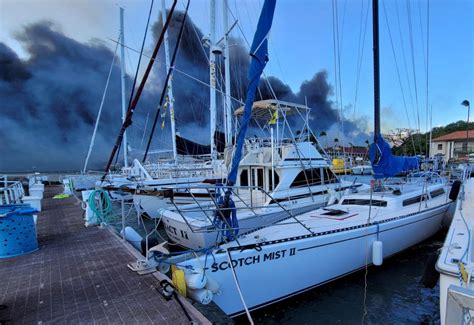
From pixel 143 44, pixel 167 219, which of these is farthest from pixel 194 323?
pixel 143 44

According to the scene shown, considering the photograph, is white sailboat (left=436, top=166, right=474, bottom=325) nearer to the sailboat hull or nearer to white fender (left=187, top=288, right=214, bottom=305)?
the sailboat hull

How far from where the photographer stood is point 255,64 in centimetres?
504

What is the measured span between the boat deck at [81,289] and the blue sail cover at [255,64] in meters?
2.46

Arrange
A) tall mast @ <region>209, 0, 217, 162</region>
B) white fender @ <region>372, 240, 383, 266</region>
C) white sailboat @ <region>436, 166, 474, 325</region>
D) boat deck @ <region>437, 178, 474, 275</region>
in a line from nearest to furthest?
white sailboat @ <region>436, 166, 474, 325</region>
boat deck @ <region>437, 178, 474, 275</region>
white fender @ <region>372, 240, 383, 266</region>
tall mast @ <region>209, 0, 217, 162</region>

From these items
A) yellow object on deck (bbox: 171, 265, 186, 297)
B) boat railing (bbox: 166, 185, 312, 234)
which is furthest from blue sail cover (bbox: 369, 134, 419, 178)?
yellow object on deck (bbox: 171, 265, 186, 297)

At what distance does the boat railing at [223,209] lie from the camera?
4.05 metres

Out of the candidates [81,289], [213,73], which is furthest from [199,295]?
[213,73]

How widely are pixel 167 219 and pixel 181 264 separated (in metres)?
3.87

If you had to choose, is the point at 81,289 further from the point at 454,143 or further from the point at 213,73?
the point at 454,143

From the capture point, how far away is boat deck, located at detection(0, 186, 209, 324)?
304 centimetres

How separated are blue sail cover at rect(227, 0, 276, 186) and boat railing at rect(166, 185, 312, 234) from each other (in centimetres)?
62

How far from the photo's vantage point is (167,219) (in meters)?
7.43

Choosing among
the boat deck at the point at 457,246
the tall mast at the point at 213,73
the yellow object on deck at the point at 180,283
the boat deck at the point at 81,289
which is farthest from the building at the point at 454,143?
the boat deck at the point at 81,289

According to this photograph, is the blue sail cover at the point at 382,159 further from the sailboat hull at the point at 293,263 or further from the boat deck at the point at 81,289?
the boat deck at the point at 81,289
